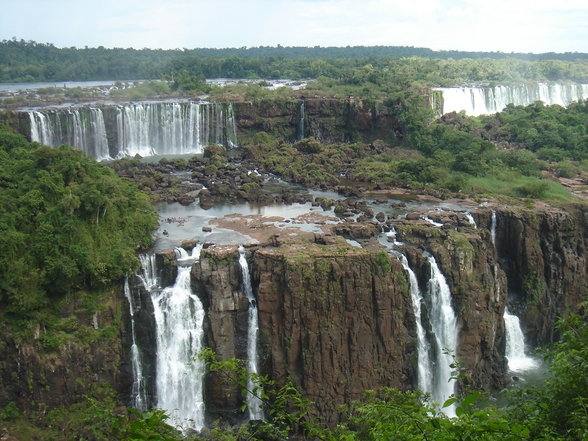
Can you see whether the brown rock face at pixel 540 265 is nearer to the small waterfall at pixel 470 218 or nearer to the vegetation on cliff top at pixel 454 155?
the small waterfall at pixel 470 218

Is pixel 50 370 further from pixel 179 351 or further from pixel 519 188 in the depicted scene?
pixel 519 188

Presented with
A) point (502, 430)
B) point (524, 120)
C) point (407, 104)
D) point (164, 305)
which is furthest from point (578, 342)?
point (524, 120)

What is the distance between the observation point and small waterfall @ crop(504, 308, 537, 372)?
27.0m

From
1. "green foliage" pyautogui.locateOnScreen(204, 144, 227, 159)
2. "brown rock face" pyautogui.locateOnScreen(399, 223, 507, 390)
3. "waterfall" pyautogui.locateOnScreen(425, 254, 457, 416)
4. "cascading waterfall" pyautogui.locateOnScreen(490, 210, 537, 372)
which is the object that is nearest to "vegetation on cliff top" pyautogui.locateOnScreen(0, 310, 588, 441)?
"waterfall" pyautogui.locateOnScreen(425, 254, 457, 416)

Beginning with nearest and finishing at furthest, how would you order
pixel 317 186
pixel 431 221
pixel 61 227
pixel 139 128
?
pixel 61 227 < pixel 431 221 < pixel 317 186 < pixel 139 128

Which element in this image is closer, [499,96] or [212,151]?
[212,151]

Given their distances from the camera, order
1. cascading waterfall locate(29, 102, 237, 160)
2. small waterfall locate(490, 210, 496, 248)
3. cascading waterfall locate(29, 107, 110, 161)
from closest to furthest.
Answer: small waterfall locate(490, 210, 496, 248) < cascading waterfall locate(29, 107, 110, 161) < cascading waterfall locate(29, 102, 237, 160)

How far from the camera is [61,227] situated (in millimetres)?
22734

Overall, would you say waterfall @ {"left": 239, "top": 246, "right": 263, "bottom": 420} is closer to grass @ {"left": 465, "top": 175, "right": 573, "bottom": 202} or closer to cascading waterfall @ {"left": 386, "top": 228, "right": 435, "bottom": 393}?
cascading waterfall @ {"left": 386, "top": 228, "right": 435, "bottom": 393}

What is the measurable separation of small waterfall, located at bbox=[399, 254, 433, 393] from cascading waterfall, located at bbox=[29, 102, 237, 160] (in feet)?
86.4

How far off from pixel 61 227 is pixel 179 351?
618cm

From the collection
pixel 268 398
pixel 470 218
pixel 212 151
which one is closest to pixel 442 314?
pixel 470 218

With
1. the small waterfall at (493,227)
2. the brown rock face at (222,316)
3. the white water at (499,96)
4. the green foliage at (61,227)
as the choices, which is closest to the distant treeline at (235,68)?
the white water at (499,96)

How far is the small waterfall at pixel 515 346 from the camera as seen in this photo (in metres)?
27.0
